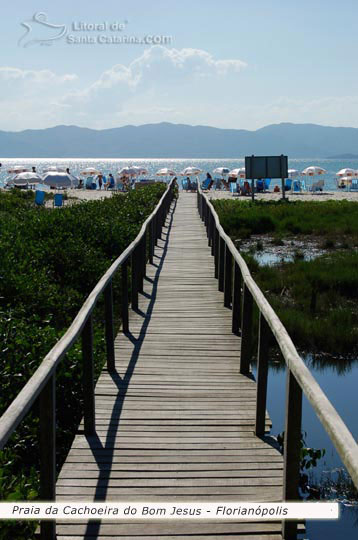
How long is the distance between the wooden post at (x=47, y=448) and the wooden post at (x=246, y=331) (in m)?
2.87

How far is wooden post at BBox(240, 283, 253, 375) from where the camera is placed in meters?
6.14

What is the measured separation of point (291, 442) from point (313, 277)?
39.4 ft

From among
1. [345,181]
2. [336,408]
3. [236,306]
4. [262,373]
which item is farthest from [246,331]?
[345,181]

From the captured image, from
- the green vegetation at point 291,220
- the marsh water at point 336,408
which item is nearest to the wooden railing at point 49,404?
the marsh water at point 336,408

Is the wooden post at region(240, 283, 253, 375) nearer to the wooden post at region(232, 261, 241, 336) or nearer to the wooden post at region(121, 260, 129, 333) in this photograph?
the wooden post at region(232, 261, 241, 336)

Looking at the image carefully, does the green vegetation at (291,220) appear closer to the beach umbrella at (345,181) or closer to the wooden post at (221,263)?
the wooden post at (221,263)

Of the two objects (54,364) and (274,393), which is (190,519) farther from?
(274,393)

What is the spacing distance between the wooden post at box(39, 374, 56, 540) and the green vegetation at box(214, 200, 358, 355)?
8.32m

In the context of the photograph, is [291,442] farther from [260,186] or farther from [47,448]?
[260,186]

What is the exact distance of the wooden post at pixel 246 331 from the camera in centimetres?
614

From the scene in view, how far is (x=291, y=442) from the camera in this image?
3697 millimetres

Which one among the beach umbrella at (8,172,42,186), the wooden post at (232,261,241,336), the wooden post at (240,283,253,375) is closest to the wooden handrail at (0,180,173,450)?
the wooden post at (240,283,253,375)

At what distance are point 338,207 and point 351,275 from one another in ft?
50.2

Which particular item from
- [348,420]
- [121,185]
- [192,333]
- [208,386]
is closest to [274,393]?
[348,420]
